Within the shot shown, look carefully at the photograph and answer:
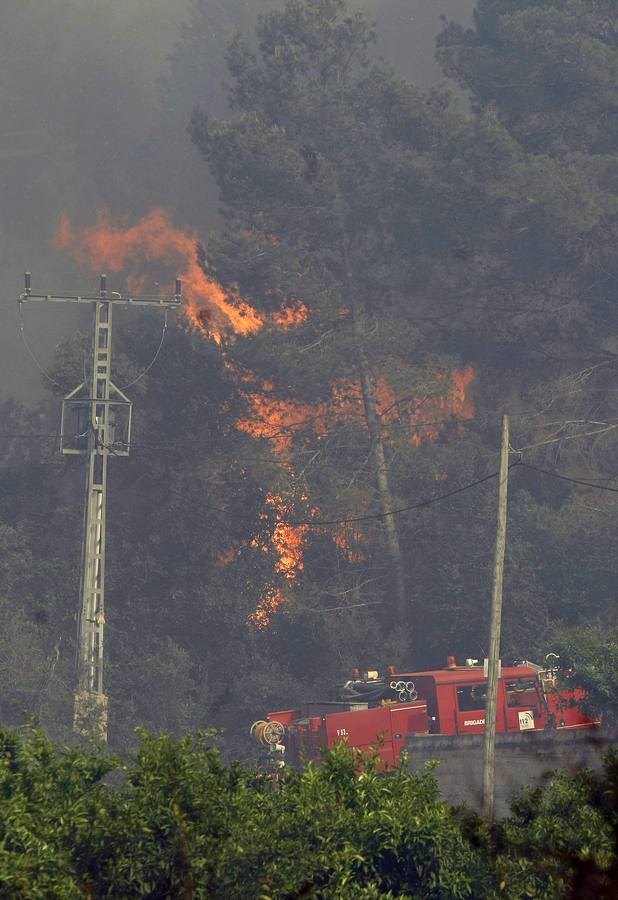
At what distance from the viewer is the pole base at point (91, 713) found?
36.7 meters

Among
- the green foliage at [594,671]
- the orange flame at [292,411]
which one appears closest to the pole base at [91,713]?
the orange flame at [292,411]

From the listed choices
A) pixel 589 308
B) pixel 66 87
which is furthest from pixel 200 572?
pixel 66 87

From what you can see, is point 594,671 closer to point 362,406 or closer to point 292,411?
point 362,406

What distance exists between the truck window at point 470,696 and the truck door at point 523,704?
0.68m

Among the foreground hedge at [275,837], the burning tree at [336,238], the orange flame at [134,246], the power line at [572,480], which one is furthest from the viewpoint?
the orange flame at [134,246]

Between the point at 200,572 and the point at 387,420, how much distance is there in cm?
996

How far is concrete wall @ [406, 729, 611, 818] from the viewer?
2976cm

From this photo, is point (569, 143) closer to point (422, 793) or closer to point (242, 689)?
point (242, 689)

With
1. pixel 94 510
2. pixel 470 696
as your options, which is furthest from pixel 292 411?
pixel 470 696

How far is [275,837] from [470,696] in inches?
861

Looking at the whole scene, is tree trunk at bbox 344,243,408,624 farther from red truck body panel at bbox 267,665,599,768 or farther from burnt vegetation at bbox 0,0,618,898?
red truck body panel at bbox 267,665,599,768

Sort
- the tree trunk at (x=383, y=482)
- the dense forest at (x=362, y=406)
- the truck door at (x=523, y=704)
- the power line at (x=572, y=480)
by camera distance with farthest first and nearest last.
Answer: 1. the tree trunk at (x=383, y=482)
2. the dense forest at (x=362, y=406)
3. the power line at (x=572, y=480)
4. the truck door at (x=523, y=704)

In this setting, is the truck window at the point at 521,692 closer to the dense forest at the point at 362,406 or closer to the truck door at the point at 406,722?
the truck door at the point at 406,722

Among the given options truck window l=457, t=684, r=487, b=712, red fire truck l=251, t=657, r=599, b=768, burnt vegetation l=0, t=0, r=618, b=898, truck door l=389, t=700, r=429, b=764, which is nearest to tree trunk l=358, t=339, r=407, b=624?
burnt vegetation l=0, t=0, r=618, b=898
